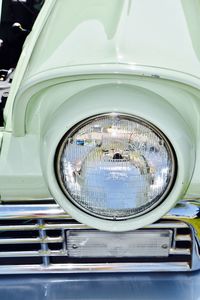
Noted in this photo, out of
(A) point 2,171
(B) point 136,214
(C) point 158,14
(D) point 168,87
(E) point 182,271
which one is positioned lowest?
(E) point 182,271

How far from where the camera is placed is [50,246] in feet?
4.07

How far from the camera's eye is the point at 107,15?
1158 millimetres

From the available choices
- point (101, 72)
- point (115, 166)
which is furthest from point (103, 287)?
point (101, 72)

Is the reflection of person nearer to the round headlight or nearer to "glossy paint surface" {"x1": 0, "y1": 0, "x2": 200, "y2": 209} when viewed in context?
"glossy paint surface" {"x1": 0, "y1": 0, "x2": 200, "y2": 209}

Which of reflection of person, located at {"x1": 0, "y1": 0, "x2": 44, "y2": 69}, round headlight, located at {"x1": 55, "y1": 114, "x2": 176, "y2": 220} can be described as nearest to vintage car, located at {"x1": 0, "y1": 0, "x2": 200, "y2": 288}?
round headlight, located at {"x1": 55, "y1": 114, "x2": 176, "y2": 220}

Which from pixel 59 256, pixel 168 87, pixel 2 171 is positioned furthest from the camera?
pixel 59 256

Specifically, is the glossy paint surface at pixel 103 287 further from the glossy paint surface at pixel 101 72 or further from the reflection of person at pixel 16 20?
the reflection of person at pixel 16 20

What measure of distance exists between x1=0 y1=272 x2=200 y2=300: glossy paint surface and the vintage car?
0.04m

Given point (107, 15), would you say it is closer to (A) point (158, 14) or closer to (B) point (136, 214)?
(A) point (158, 14)

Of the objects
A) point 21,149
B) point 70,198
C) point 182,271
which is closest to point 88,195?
point 70,198

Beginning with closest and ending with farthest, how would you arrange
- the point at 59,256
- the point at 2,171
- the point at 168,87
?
the point at 168,87, the point at 2,171, the point at 59,256

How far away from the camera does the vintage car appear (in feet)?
3.16

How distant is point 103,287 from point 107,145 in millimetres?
422

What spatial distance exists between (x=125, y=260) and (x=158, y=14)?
571mm
